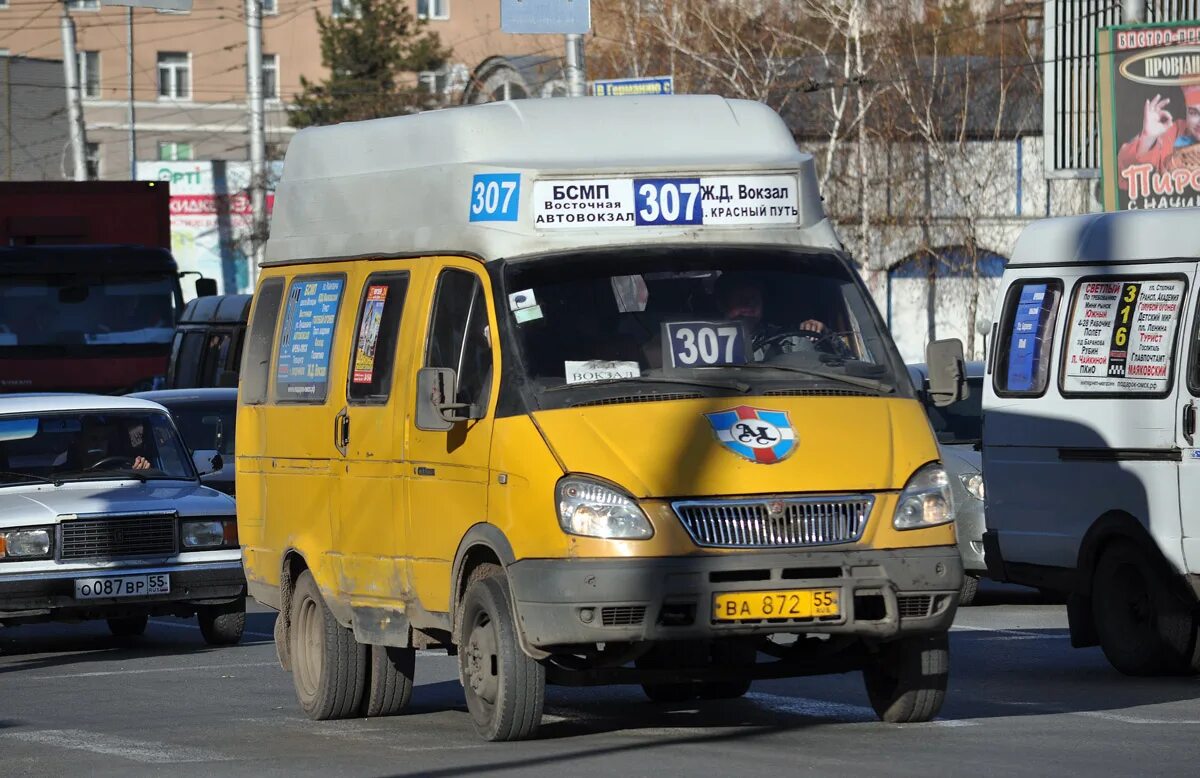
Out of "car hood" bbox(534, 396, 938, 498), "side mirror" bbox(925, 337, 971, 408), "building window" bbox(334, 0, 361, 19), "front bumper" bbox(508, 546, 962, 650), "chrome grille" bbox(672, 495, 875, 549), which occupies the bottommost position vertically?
"front bumper" bbox(508, 546, 962, 650)

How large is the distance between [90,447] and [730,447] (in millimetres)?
8110

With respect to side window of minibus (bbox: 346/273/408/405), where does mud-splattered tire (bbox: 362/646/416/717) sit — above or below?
below

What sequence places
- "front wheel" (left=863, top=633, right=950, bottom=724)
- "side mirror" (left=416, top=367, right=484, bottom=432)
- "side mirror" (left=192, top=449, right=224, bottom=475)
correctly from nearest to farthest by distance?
"side mirror" (left=416, top=367, right=484, bottom=432), "front wheel" (left=863, top=633, right=950, bottom=724), "side mirror" (left=192, top=449, right=224, bottom=475)

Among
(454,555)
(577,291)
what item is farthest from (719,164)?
(454,555)

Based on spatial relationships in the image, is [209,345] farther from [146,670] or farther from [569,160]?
[569,160]

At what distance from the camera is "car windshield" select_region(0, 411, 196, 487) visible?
15.6m

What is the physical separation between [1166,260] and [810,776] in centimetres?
496

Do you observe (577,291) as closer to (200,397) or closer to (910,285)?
(200,397)

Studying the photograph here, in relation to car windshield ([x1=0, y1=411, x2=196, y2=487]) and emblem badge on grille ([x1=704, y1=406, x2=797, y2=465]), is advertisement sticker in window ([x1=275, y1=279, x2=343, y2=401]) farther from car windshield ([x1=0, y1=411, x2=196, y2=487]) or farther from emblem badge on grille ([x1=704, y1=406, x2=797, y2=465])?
car windshield ([x1=0, y1=411, x2=196, y2=487])

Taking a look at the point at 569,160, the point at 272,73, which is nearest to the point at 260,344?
the point at 569,160

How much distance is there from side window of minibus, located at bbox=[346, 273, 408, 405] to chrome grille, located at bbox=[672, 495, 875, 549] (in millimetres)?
2079

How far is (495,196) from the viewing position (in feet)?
32.2

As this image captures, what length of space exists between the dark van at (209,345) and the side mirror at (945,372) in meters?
17.4

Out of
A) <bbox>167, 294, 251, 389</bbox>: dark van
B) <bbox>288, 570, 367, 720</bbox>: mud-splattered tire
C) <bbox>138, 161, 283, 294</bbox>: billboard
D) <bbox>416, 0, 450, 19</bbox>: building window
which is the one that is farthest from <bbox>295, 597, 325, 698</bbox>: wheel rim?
<bbox>416, 0, 450, 19</bbox>: building window
